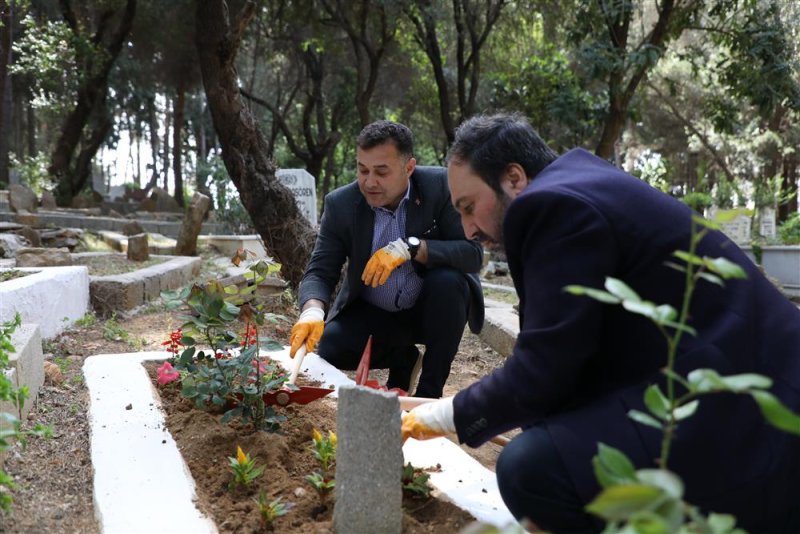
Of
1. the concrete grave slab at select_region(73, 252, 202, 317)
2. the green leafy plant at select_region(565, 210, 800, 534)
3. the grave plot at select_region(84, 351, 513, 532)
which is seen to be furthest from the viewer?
the concrete grave slab at select_region(73, 252, 202, 317)

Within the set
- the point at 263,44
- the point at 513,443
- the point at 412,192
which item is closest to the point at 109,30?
the point at 263,44

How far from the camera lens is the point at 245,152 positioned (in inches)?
224

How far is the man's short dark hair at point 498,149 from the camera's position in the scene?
2082 mm

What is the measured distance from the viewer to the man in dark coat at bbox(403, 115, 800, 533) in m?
1.75

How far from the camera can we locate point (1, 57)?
40.2ft

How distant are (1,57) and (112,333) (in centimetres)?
944

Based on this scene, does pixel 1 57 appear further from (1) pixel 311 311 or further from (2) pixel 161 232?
(1) pixel 311 311

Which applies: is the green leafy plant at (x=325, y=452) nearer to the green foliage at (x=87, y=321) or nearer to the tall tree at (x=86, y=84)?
the green foliage at (x=87, y=321)

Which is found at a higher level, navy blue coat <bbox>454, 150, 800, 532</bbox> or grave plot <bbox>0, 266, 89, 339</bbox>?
navy blue coat <bbox>454, 150, 800, 532</bbox>

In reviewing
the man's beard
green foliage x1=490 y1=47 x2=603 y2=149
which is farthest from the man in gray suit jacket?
green foliage x1=490 y1=47 x2=603 y2=149

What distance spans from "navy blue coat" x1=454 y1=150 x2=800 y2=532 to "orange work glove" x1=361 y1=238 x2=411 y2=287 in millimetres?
1411

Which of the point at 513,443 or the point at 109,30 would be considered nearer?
the point at 513,443

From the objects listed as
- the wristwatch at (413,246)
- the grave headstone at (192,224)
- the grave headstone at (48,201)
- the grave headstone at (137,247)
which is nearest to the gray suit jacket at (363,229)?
the wristwatch at (413,246)

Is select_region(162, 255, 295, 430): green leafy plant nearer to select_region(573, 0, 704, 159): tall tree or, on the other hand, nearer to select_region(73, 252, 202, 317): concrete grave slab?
select_region(73, 252, 202, 317): concrete grave slab
